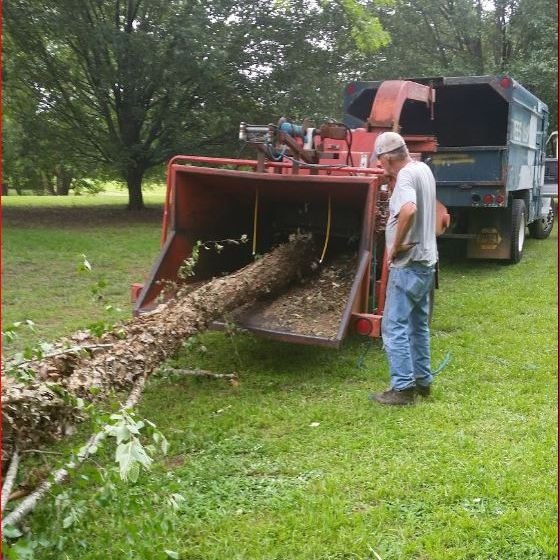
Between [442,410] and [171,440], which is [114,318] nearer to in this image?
[171,440]

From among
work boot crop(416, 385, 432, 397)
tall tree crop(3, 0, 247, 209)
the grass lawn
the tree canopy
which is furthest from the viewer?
the tree canopy

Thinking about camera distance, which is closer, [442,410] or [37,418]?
[37,418]

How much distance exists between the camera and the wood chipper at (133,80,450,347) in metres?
5.09

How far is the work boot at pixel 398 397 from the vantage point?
4.60 m

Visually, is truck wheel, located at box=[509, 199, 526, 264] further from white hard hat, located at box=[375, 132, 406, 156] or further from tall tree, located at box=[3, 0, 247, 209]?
tall tree, located at box=[3, 0, 247, 209]

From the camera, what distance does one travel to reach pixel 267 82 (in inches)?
681

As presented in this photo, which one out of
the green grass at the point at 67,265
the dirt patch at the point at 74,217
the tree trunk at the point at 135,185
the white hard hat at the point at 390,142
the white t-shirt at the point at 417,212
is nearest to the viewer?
the white t-shirt at the point at 417,212

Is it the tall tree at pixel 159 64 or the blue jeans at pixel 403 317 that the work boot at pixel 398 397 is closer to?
the blue jeans at pixel 403 317

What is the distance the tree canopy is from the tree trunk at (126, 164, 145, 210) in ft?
0.16

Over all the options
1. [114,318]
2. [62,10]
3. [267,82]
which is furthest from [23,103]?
[114,318]

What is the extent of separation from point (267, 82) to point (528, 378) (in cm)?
1359

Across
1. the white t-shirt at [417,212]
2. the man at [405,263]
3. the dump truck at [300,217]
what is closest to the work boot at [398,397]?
the man at [405,263]

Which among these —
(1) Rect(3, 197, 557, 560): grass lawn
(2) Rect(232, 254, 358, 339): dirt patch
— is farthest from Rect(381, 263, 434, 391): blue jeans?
(2) Rect(232, 254, 358, 339): dirt patch

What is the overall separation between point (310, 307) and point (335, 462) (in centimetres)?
188
